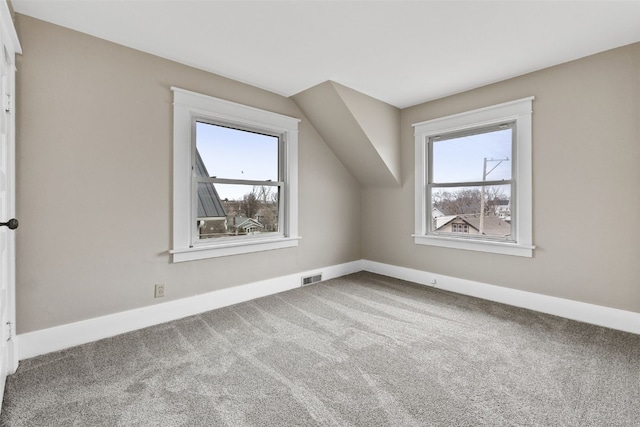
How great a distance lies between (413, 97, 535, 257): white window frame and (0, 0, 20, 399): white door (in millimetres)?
3651

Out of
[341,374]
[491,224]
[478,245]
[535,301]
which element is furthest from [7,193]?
[535,301]

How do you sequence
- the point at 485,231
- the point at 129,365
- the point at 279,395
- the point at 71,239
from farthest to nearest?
the point at 485,231 → the point at 71,239 → the point at 129,365 → the point at 279,395

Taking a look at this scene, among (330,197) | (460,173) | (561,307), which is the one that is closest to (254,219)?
(330,197)

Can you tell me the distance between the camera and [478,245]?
10.8ft

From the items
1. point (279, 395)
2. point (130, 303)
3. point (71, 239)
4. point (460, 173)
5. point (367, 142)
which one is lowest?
point (279, 395)

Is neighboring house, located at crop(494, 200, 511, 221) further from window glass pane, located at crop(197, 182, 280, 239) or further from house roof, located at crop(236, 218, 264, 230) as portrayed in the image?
house roof, located at crop(236, 218, 264, 230)

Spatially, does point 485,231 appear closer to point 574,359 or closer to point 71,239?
point 574,359

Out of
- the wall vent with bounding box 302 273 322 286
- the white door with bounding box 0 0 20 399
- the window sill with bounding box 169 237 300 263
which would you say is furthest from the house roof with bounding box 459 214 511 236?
the white door with bounding box 0 0 20 399

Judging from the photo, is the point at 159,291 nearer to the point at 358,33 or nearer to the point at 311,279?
the point at 311,279

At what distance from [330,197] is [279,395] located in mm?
2692

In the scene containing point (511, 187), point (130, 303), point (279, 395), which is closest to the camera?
point (279, 395)

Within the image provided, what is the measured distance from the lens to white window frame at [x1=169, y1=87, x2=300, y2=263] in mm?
2654

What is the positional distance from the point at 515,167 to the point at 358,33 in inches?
81.8

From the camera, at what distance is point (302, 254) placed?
3.71m
